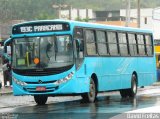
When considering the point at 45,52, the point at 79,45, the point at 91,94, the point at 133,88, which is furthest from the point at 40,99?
the point at 133,88

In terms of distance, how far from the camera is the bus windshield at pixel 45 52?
19609 millimetres

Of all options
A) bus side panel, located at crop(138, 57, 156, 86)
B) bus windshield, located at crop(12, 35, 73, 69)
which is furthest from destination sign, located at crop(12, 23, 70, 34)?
bus side panel, located at crop(138, 57, 156, 86)

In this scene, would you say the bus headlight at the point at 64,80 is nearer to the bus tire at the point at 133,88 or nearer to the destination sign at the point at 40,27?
the destination sign at the point at 40,27

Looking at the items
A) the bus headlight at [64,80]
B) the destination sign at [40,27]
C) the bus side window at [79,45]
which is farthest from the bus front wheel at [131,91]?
the destination sign at [40,27]

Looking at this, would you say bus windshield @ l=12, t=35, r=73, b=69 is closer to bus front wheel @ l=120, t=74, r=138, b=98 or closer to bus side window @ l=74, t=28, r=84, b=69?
bus side window @ l=74, t=28, r=84, b=69

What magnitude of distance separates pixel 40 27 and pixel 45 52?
91 cm

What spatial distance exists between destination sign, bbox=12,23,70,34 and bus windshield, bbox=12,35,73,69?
0.25 m

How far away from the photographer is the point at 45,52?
19.7 m

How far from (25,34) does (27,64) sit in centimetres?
101

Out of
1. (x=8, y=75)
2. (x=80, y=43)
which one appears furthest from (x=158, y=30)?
(x=80, y=43)

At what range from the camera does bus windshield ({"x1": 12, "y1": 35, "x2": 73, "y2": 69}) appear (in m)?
19.6

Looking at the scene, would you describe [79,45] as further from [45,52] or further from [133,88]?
[133,88]

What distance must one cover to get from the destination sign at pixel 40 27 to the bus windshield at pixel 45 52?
0.25m

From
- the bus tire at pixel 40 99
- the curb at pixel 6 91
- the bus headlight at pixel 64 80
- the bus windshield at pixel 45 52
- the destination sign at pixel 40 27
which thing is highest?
the destination sign at pixel 40 27
